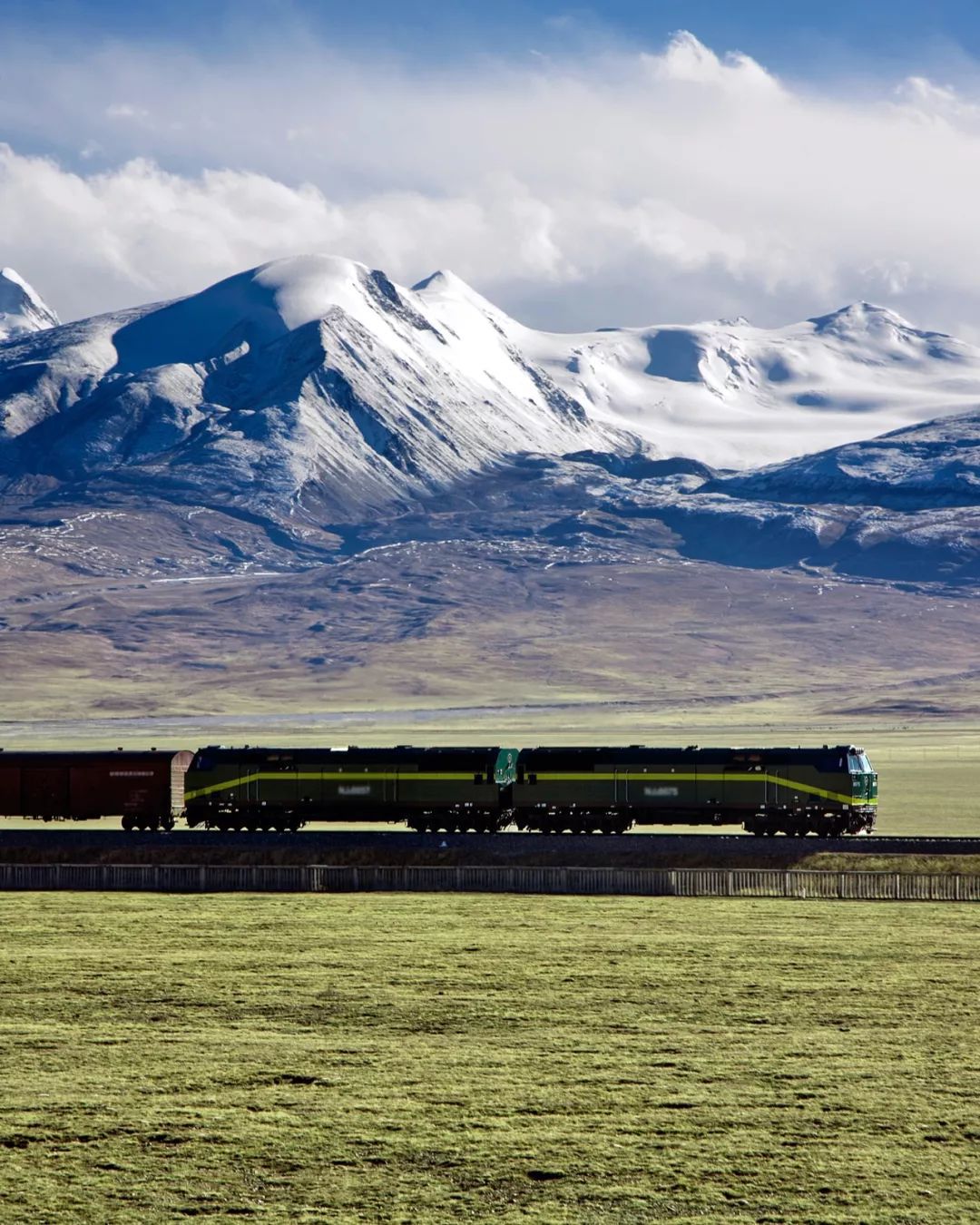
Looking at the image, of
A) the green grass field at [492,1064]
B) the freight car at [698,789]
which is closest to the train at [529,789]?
the freight car at [698,789]

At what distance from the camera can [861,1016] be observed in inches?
1657

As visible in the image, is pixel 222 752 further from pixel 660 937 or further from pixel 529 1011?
pixel 529 1011

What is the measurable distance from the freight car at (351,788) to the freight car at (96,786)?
1.35m

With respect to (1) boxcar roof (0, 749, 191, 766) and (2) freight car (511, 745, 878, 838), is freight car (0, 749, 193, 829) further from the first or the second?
(2) freight car (511, 745, 878, 838)

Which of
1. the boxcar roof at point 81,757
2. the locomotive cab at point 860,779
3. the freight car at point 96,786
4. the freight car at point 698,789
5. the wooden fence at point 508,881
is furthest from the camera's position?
the boxcar roof at point 81,757

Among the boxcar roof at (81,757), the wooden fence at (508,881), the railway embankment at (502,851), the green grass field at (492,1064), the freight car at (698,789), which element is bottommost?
the green grass field at (492,1064)

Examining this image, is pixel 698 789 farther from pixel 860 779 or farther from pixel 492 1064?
pixel 492 1064

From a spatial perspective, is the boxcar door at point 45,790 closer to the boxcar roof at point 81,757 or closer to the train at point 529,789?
the boxcar roof at point 81,757

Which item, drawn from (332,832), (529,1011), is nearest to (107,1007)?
(529,1011)

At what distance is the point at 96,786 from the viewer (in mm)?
77938

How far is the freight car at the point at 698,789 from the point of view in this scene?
236 feet

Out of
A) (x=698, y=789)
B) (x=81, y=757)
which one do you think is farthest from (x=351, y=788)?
(x=698, y=789)

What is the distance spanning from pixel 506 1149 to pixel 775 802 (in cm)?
4269

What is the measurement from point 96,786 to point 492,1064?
4449 cm
